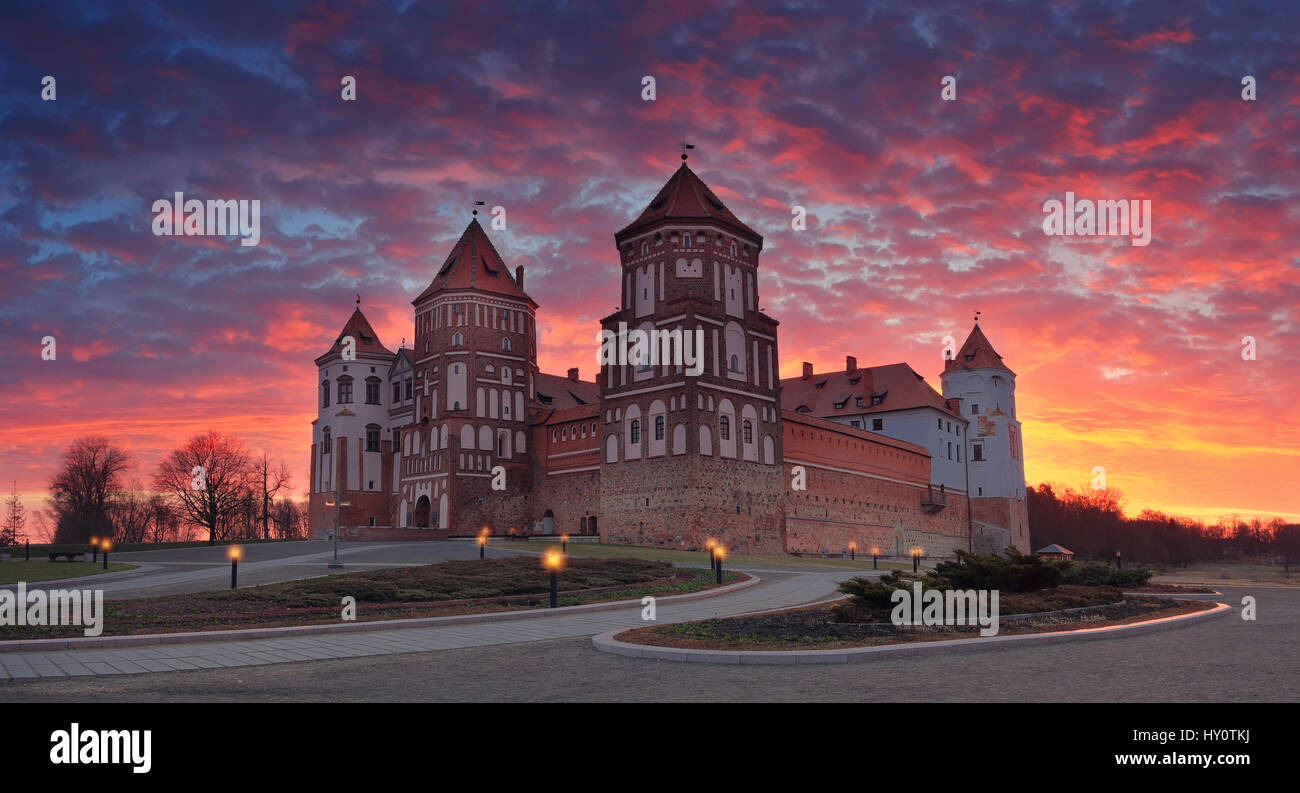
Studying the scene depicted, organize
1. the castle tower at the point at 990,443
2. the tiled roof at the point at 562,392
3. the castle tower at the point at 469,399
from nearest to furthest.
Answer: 1. the castle tower at the point at 469,399
2. the tiled roof at the point at 562,392
3. the castle tower at the point at 990,443

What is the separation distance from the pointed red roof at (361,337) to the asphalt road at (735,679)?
63.8 m

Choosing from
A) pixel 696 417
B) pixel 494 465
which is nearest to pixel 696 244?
pixel 696 417

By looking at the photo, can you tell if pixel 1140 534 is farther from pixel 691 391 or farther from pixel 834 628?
pixel 834 628

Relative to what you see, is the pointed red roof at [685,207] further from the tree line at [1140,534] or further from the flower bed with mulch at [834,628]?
the tree line at [1140,534]

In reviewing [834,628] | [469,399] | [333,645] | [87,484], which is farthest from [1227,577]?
[87,484]

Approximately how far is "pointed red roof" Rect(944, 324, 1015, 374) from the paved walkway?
2937 inches

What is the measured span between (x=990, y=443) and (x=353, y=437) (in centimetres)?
5591

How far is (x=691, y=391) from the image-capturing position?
52031 millimetres

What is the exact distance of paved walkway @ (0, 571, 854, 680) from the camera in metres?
11.4

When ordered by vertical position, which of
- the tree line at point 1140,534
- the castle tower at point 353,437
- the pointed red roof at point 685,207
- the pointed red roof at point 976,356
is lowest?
the tree line at point 1140,534

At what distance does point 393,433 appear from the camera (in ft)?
233

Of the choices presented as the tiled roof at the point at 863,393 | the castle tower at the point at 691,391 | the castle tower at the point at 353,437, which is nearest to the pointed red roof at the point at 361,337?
the castle tower at the point at 353,437

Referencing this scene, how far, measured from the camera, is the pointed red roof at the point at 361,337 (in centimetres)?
7338
